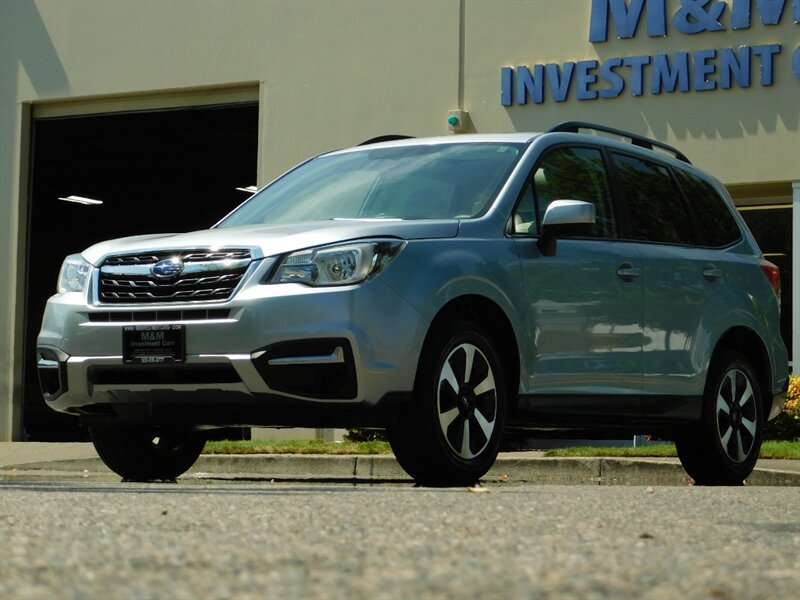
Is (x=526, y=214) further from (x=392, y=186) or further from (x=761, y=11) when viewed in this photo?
(x=761, y=11)

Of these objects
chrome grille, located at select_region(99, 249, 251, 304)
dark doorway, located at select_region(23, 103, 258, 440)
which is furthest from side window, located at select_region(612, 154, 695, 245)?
dark doorway, located at select_region(23, 103, 258, 440)

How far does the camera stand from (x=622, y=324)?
328 inches

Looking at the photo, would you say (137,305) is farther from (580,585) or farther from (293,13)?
(293,13)

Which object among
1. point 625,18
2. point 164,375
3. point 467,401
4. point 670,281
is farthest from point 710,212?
point 625,18

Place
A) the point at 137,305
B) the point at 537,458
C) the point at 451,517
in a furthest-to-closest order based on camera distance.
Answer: the point at 537,458 → the point at 137,305 → the point at 451,517

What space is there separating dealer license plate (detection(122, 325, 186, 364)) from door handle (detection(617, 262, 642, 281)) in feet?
8.21

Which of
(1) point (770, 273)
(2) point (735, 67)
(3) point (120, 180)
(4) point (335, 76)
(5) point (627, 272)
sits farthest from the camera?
(3) point (120, 180)

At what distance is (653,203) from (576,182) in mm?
773

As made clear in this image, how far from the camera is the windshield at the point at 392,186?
26.3 feet

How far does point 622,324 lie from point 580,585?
4.92 meters

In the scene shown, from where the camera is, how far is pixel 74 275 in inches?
308

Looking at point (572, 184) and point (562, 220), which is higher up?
point (572, 184)

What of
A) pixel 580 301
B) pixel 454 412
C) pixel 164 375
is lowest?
pixel 454 412

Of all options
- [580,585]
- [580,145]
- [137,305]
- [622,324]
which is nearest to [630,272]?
[622,324]
